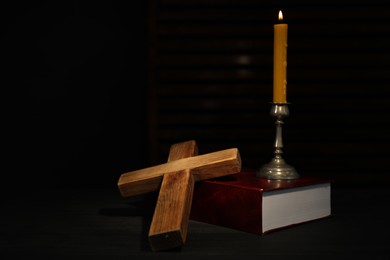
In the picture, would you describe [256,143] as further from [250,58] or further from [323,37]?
[323,37]

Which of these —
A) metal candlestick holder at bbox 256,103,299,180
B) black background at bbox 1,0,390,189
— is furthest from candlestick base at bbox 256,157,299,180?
black background at bbox 1,0,390,189

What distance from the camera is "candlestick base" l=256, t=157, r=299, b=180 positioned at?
3.50ft

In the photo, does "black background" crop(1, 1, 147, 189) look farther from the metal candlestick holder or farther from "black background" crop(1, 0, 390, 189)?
the metal candlestick holder

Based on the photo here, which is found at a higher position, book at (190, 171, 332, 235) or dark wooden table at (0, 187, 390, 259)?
book at (190, 171, 332, 235)

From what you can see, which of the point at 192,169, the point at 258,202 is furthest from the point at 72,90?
the point at 258,202

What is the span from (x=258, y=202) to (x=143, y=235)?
0.23 metres

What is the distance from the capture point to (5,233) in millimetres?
967

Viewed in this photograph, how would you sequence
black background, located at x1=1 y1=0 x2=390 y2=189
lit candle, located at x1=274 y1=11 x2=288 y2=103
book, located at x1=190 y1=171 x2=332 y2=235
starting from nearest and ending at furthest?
book, located at x1=190 y1=171 x2=332 y2=235 → lit candle, located at x1=274 y1=11 x2=288 y2=103 → black background, located at x1=1 y1=0 x2=390 y2=189

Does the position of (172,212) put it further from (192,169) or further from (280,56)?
(280,56)

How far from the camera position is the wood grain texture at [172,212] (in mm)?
800

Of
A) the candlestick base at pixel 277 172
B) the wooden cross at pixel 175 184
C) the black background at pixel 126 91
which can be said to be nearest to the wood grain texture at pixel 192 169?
the wooden cross at pixel 175 184

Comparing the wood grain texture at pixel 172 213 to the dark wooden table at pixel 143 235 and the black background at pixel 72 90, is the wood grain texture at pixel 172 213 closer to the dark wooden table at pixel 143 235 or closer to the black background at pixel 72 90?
the dark wooden table at pixel 143 235

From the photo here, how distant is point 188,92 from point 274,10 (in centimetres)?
38

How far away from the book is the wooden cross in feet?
0.15
